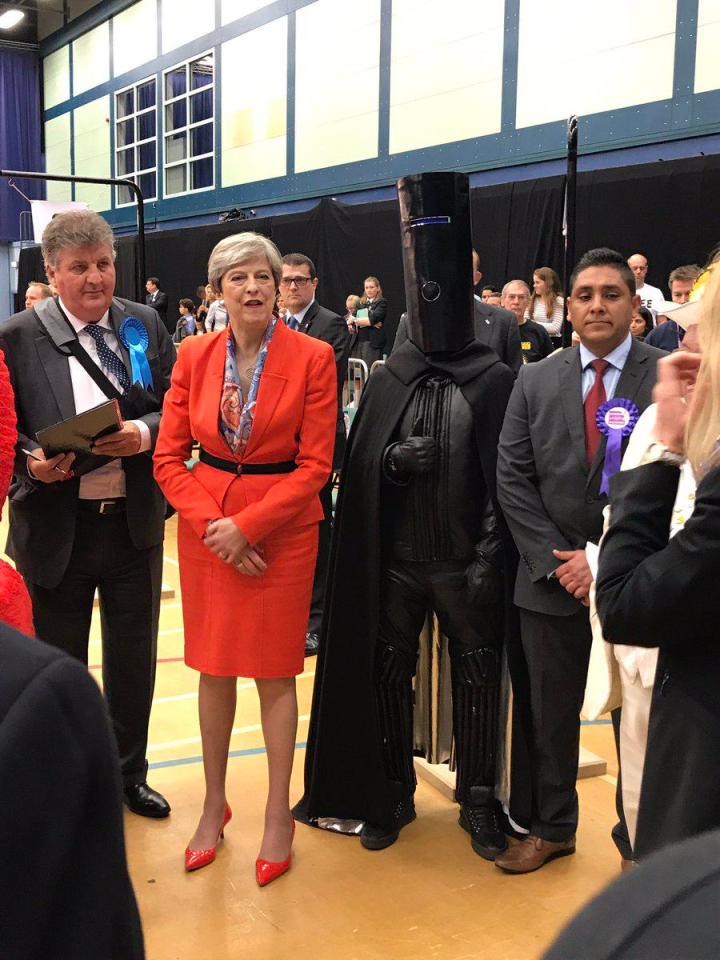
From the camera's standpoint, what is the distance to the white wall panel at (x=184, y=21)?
56.3 feet

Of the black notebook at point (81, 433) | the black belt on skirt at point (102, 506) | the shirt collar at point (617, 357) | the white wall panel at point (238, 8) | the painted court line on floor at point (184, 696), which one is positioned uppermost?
the white wall panel at point (238, 8)

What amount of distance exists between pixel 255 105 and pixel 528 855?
1528 cm

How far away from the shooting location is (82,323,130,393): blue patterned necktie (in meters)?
3.06

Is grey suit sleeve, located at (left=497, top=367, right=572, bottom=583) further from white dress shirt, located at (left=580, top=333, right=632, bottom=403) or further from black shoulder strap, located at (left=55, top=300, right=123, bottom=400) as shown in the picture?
black shoulder strap, located at (left=55, top=300, right=123, bottom=400)

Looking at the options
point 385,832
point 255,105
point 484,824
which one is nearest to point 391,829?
point 385,832

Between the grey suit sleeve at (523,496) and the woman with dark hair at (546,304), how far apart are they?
592cm

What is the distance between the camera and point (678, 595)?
61.1 inches

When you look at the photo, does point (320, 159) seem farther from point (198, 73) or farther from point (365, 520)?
point (365, 520)

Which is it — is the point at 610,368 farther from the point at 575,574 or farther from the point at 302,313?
the point at 302,313

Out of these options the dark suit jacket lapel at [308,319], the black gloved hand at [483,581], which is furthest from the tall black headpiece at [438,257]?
the dark suit jacket lapel at [308,319]

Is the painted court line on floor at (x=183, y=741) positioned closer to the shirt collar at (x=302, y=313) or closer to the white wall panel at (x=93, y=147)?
the shirt collar at (x=302, y=313)

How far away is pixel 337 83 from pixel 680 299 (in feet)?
29.6

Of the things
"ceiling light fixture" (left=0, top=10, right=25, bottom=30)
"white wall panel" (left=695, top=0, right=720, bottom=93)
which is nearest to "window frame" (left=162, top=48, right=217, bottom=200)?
"ceiling light fixture" (left=0, top=10, right=25, bottom=30)

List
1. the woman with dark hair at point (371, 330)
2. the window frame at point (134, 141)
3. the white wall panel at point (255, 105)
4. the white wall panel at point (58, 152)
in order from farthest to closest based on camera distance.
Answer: the white wall panel at point (58, 152)
the window frame at point (134, 141)
the white wall panel at point (255, 105)
the woman with dark hair at point (371, 330)
